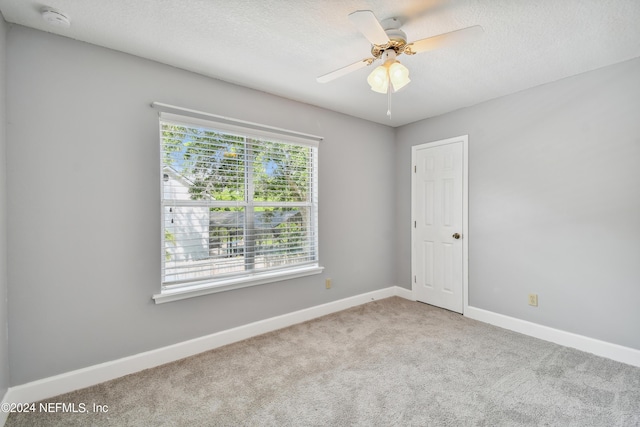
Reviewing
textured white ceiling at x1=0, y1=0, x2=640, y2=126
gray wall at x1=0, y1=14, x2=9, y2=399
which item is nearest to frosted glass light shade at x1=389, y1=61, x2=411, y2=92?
textured white ceiling at x1=0, y1=0, x2=640, y2=126

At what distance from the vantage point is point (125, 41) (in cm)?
206

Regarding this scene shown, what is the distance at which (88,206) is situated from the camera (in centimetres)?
208

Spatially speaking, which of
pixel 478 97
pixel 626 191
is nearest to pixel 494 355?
pixel 626 191

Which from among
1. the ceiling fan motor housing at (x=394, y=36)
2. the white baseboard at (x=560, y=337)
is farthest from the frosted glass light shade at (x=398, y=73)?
the white baseboard at (x=560, y=337)

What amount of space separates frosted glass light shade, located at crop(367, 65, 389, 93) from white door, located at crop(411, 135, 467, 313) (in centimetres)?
A: 193

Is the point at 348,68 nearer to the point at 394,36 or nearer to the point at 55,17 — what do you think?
the point at 394,36

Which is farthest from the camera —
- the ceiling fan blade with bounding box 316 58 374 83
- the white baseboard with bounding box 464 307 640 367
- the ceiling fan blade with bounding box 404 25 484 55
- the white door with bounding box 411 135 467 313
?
the white door with bounding box 411 135 467 313

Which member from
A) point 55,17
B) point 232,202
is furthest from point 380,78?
point 55,17

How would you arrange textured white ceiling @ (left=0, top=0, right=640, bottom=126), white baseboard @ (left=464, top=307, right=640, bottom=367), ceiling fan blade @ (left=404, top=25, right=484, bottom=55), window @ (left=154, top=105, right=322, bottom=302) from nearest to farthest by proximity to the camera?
ceiling fan blade @ (left=404, top=25, right=484, bottom=55) → textured white ceiling @ (left=0, top=0, right=640, bottom=126) → white baseboard @ (left=464, top=307, right=640, bottom=367) → window @ (left=154, top=105, right=322, bottom=302)

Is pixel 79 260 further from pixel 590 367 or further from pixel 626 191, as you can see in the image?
pixel 626 191

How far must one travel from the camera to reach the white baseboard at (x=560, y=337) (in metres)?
2.32

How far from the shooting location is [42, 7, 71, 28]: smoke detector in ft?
5.67

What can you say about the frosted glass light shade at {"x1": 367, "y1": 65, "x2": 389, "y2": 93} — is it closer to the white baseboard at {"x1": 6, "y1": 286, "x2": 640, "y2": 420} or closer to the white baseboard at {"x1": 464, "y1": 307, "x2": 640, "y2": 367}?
the white baseboard at {"x1": 6, "y1": 286, "x2": 640, "y2": 420}

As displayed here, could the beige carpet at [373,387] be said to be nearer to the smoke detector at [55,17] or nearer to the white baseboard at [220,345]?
the white baseboard at [220,345]
